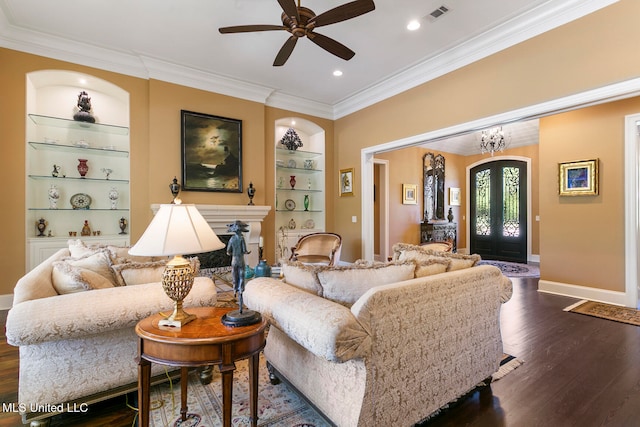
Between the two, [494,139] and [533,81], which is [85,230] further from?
[494,139]

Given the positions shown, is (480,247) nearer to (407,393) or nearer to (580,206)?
→ (580,206)

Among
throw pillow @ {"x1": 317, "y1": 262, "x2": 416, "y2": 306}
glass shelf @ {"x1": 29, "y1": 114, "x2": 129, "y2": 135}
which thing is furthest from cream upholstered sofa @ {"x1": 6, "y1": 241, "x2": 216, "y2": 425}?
glass shelf @ {"x1": 29, "y1": 114, "x2": 129, "y2": 135}

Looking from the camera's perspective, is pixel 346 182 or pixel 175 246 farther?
pixel 346 182

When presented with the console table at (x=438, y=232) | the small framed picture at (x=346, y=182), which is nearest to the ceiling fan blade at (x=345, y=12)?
the small framed picture at (x=346, y=182)

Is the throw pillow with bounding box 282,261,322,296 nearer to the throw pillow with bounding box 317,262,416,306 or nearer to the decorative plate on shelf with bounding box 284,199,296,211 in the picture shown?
the throw pillow with bounding box 317,262,416,306

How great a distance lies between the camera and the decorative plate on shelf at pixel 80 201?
13.8ft

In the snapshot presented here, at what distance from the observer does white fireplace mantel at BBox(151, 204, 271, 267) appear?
15.5 feet

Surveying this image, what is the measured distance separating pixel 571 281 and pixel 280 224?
16.1ft

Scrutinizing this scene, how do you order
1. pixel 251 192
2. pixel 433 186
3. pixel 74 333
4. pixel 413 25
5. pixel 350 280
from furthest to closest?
pixel 433 186 < pixel 251 192 < pixel 413 25 < pixel 350 280 < pixel 74 333

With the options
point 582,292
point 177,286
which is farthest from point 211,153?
point 582,292

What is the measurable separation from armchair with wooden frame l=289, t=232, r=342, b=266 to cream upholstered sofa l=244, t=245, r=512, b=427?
285cm

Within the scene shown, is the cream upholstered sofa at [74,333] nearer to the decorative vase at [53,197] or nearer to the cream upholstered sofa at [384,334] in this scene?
the cream upholstered sofa at [384,334]

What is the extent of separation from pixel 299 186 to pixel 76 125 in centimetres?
372

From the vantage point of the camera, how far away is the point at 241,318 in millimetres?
1470
